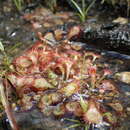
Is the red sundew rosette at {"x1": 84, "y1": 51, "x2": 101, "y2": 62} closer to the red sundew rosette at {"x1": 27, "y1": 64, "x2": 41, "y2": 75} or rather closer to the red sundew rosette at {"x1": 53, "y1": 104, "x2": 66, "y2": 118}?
the red sundew rosette at {"x1": 27, "y1": 64, "x2": 41, "y2": 75}

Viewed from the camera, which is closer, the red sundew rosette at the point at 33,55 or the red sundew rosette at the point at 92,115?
the red sundew rosette at the point at 92,115

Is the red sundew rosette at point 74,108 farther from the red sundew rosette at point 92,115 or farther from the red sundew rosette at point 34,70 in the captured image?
the red sundew rosette at point 34,70

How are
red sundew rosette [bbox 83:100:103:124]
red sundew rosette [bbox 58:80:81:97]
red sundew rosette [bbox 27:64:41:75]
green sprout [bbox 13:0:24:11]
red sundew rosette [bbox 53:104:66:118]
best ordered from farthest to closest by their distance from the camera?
green sprout [bbox 13:0:24:11] < red sundew rosette [bbox 27:64:41:75] < red sundew rosette [bbox 58:80:81:97] < red sundew rosette [bbox 53:104:66:118] < red sundew rosette [bbox 83:100:103:124]

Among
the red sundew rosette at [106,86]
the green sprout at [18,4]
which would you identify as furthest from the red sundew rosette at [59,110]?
the green sprout at [18,4]

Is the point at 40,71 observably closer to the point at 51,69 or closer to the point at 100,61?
the point at 51,69

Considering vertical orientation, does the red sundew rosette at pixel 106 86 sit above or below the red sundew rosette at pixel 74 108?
above

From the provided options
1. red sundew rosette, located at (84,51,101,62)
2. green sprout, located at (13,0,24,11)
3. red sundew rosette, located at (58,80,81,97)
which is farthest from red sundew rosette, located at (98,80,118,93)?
green sprout, located at (13,0,24,11)

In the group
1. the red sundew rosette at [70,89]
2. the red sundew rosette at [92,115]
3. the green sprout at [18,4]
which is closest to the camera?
the red sundew rosette at [92,115]

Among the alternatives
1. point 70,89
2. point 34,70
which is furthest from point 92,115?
point 34,70

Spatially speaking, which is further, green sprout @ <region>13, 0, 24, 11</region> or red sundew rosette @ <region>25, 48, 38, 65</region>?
green sprout @ <region>13, 0, 24, 11</region>
